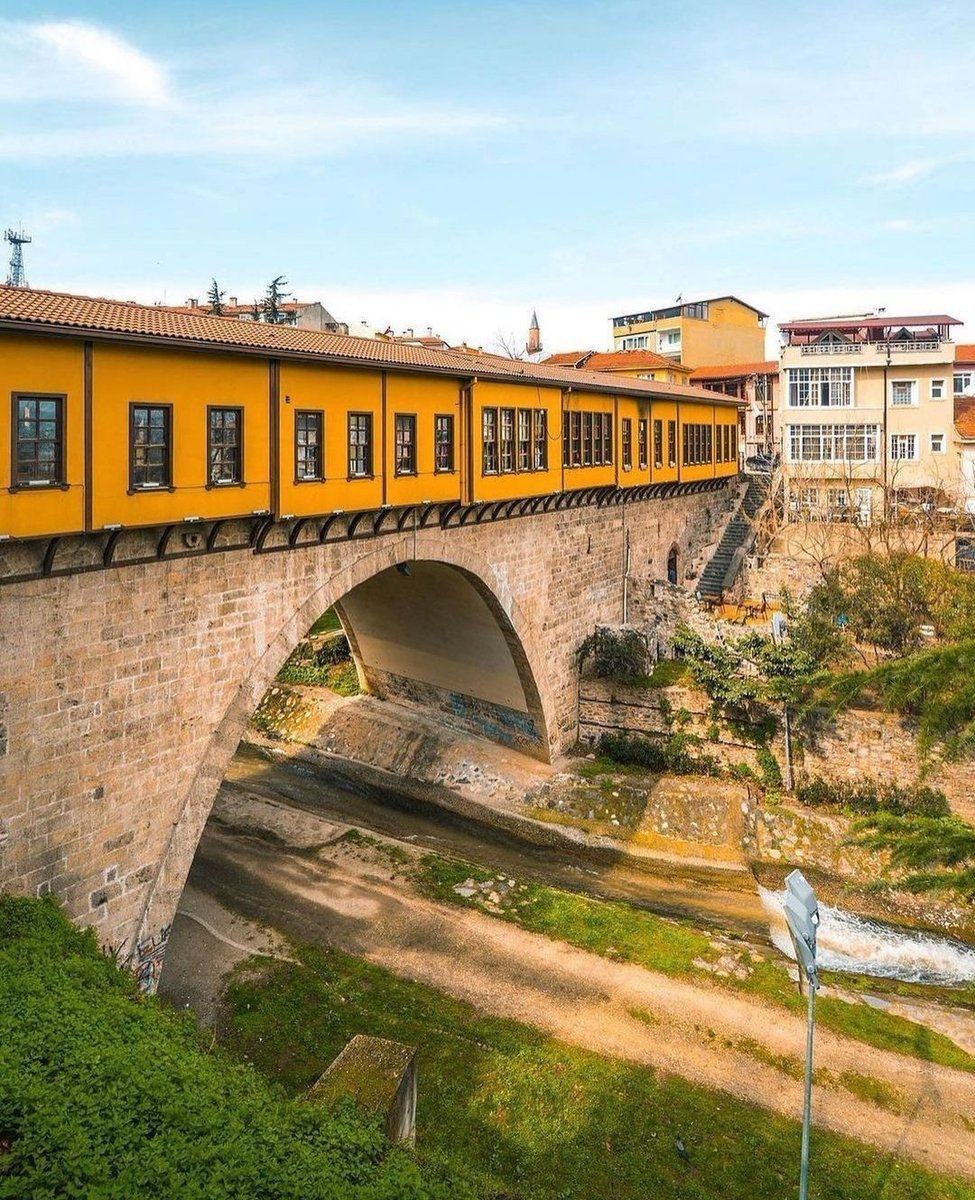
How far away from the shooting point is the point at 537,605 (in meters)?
23.5

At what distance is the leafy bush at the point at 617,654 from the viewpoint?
25.2 meters

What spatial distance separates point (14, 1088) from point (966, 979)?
54.7 feet

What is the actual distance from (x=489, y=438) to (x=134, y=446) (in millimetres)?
9640

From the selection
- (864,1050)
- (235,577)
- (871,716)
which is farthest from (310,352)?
(871,716)

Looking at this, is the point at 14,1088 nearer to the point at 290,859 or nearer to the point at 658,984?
the point at 658,984

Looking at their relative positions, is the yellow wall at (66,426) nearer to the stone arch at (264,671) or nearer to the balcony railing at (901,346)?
the stone arch at (264,671)

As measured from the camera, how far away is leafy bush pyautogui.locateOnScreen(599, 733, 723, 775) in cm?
2378

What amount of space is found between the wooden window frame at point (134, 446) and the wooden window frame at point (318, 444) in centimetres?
250

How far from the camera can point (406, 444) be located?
17.1m

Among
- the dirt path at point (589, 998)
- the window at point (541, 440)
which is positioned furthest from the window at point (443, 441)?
the dirt path at point (589, 998)

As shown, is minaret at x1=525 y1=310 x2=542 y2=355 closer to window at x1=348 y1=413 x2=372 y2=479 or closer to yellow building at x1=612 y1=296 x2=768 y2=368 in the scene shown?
yellow building at x1=612 y1=296 x2=768 y2=368

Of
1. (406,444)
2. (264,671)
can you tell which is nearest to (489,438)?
(406,444)

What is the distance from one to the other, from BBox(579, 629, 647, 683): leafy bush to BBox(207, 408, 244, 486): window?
48.3 ft

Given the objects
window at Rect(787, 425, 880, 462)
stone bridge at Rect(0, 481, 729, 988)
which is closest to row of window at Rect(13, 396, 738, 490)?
stone bridge at Rect(0, 481, 729, 988)
